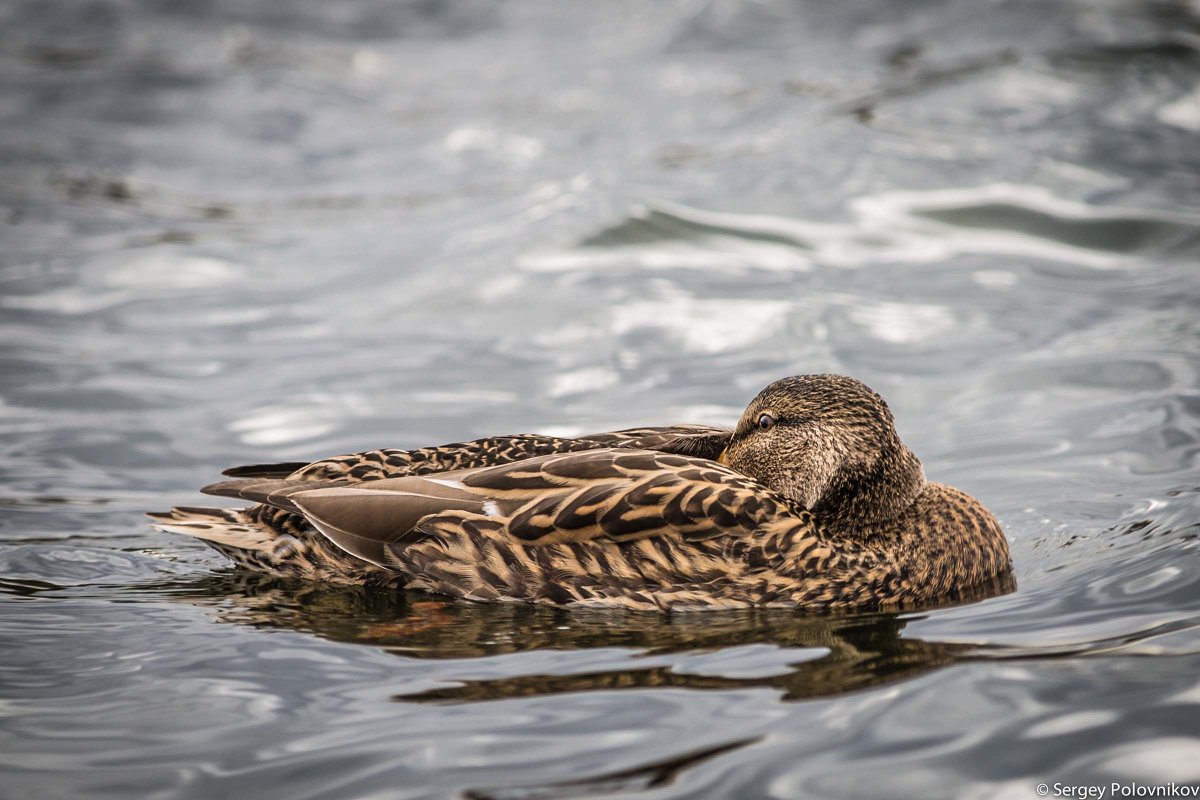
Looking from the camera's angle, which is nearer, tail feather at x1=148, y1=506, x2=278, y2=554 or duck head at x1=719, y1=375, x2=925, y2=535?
duck head at x1=719, y1=375, x2=925, y2=535

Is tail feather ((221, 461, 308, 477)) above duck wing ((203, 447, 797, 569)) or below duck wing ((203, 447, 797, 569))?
above

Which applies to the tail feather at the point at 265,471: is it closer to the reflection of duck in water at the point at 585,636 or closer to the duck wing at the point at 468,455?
the duck wing at the point at 468,455

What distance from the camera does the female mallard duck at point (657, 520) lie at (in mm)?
6305

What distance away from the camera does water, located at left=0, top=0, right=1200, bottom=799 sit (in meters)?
4.95

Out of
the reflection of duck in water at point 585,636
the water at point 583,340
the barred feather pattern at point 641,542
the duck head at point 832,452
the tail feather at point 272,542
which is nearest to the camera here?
the water at point 583,340

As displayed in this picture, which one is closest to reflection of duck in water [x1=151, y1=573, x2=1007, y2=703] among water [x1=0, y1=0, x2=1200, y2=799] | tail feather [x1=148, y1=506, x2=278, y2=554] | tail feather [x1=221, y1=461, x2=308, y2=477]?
water [x1=0, y1=0, x2=1200, y2=799]

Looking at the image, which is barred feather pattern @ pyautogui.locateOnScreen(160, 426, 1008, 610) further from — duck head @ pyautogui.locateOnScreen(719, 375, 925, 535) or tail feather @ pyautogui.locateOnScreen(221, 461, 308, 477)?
tail feather @ pyautogui.locateOnScreen(221, 461, 308, 477)

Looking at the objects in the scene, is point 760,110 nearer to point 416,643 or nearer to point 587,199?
point 587,199

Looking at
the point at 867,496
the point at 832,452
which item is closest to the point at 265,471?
the point at 832,452

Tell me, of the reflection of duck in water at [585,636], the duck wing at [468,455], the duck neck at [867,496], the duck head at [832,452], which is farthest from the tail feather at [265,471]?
the duck neck at [867,496]

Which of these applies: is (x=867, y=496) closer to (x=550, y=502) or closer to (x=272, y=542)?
(x=550, y=502)

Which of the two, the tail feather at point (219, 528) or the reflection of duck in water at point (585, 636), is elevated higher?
the tail feather at point (219, 528)

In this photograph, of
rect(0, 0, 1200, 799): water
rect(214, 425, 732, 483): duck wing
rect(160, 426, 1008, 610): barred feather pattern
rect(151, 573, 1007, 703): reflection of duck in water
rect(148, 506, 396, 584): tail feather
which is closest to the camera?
rect(0, 0, 1200, 799): water

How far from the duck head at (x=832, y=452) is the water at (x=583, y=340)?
69cm
